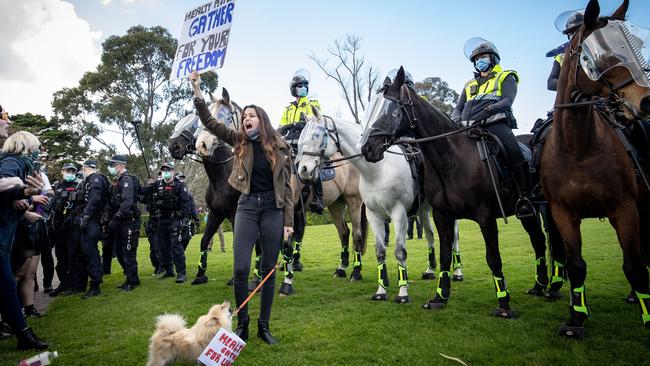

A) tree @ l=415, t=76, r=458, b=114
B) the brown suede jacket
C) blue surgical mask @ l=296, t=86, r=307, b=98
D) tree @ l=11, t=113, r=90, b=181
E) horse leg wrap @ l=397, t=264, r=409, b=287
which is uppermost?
tree @ l=415, t=76, r=458, b=114

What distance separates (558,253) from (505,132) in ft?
6.20

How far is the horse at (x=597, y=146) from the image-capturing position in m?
3.57

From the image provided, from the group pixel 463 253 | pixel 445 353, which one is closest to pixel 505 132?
pixel 445 353

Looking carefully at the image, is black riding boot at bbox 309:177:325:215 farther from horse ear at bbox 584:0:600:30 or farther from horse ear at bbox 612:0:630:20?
horse ear at bbox 612:0:630:20

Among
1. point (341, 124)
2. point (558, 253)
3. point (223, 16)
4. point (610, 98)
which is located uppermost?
point (223, 16)

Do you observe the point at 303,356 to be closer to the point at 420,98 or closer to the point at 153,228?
the point at 420,98

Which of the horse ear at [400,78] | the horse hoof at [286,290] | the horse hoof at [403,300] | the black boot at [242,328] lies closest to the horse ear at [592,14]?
the horse ear at [400,78]

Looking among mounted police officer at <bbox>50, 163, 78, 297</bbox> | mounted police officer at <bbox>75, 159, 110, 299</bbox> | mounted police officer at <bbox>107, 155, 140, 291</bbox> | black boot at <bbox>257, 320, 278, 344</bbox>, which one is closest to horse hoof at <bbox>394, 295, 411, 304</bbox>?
black boot at <bbox>257, 320, 278, 344</bbox>

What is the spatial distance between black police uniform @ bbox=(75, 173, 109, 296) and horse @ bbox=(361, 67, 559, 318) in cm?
540

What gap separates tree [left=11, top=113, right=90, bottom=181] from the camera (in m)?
32.0

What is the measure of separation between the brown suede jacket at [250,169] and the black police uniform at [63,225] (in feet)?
18.2

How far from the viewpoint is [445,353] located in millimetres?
4020

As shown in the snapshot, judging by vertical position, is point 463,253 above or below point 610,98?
below

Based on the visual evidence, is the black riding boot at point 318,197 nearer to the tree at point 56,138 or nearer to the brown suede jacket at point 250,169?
the brown suede jacket at point 250,169
